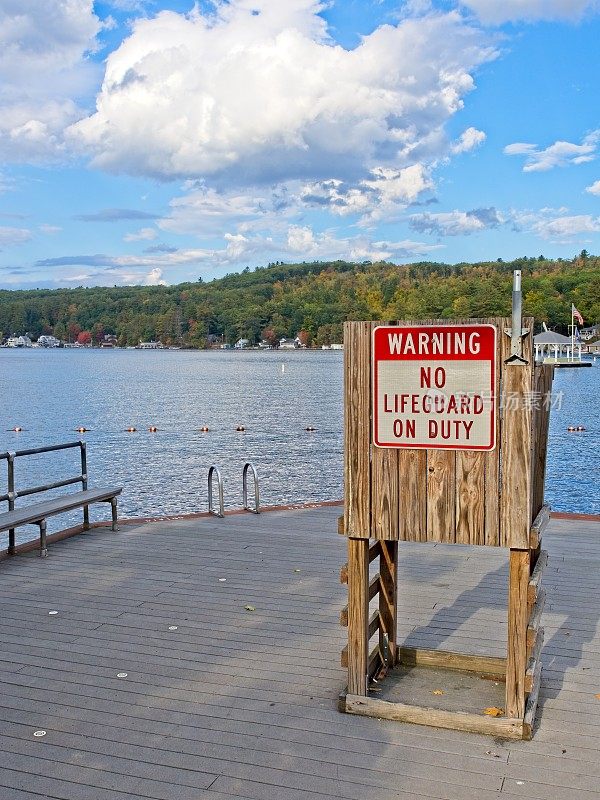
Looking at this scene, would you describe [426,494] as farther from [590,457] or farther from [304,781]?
[590,457]

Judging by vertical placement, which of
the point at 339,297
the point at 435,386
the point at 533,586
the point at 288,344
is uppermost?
the point at 339,297

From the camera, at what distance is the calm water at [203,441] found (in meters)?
22.2

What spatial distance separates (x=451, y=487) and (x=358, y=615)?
3.32ft

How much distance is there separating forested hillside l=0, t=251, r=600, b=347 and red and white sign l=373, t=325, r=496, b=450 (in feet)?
331

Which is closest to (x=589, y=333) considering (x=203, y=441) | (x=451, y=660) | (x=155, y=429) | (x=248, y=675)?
(x=155, y=429)

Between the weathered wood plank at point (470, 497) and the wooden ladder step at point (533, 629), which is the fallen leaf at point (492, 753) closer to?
the wooden ladder step at point (533, 629)

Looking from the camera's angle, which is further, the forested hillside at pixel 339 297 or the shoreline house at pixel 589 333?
the shoreline house at pixel 589 333

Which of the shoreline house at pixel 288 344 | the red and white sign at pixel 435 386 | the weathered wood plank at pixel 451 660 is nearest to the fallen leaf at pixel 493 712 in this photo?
the weathered wood plank at pixel 451 660

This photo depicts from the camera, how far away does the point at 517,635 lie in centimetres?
450

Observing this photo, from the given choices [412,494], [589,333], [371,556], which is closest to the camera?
[412,494]

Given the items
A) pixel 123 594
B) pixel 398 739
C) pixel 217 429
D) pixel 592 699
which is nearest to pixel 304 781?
pixel 398 739

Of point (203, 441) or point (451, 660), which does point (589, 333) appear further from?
point (451, 660)

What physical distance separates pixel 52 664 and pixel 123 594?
1.58 meters

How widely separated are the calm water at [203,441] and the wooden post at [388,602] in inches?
454
